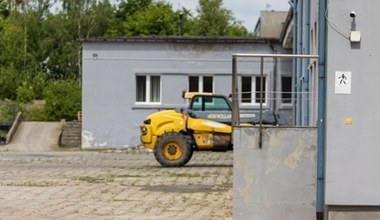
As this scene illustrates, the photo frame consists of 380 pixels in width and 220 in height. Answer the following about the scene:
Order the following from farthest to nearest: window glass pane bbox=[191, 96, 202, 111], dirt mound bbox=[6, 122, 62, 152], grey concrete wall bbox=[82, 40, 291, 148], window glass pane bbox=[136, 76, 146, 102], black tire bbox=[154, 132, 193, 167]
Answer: window glass pane bbox=[136, 76, 146, 102]
grey concrete wall bbox=[82, 40, 291, 148]
dirt mound bbox=[6, 122, 62, 152]
window glass pane bbox=[191, 96, 202, 111]
black tire bbox=[154, 132, 193, 167]

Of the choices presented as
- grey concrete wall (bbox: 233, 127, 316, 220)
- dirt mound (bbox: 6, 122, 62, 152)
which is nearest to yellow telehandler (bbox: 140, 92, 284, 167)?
dirt mound (bbox: 6, 122, 62, 152)

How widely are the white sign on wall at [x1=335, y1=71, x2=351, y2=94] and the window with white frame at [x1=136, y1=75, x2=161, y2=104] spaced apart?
27095mm

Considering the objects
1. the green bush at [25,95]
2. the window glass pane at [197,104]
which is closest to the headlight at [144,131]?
the window glass pane at [197,104]

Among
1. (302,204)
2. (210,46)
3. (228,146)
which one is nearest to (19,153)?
(210,46)

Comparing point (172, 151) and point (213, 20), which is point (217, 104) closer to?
point (172, 151)

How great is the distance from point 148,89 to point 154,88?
0.31 meters

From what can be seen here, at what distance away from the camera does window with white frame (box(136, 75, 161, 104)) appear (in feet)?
128

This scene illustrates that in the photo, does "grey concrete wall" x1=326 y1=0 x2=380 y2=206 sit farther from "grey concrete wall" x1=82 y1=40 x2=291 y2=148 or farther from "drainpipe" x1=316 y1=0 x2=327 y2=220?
"grey concrete wall" x1=82 y1=40 x2=291 y2=148

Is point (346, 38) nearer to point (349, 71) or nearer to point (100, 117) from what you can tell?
point (349, 71)

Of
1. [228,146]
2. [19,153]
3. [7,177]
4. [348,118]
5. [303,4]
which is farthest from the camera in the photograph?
[19,153]

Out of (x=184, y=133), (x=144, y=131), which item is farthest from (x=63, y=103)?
(x=184, y=133)

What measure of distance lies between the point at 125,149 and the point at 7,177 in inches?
647

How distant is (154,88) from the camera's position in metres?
39.2

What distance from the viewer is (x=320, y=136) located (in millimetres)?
12227
